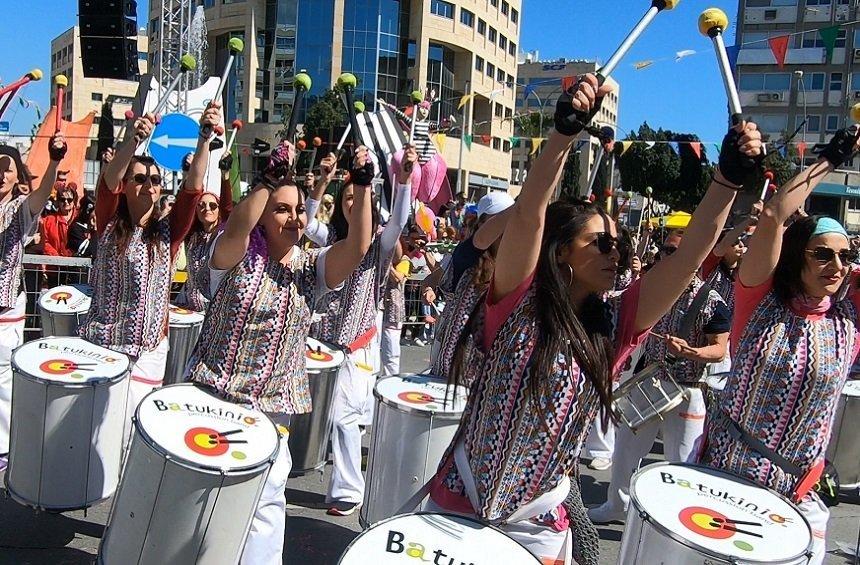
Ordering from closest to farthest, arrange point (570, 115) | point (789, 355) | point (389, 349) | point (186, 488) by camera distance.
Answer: point (570, 115) < point (186, 488) < point (789, 355) < point (389, 349)

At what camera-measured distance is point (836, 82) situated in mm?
48656

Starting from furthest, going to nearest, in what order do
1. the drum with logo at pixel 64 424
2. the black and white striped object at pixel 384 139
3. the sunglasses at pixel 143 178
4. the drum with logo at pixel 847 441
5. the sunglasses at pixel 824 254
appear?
the black and white striped object at pixel 384 139, the drum with logo at pixel 847 441, the sunglasses at pixel 143 178, the drum with logo at pixel 64 424, the sunglasses at pixel 824 254

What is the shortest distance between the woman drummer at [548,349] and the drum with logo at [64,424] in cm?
219

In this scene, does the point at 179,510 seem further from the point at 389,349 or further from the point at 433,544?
the point at 389,349

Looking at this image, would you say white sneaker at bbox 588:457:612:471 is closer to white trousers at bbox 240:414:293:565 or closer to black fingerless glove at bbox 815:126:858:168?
white trousers at bbox 240:414:293:565

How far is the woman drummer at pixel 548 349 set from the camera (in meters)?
2.11

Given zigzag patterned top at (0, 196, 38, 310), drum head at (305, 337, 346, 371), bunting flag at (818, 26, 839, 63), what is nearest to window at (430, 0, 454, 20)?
bunting flag at (818, 26, 839, 63)

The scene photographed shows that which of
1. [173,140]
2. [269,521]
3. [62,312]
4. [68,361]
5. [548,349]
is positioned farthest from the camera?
[173,140]

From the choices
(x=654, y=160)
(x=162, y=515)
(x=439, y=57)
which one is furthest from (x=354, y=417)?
(x=439, y=57)

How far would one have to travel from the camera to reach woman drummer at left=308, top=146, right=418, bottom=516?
473cm

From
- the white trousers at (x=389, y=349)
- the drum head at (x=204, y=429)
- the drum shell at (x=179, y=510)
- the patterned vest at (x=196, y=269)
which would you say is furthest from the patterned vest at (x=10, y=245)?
the white trousers at (x=389, y=349)

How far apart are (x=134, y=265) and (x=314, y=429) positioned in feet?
5.24

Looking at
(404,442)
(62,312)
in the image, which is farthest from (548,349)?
(62,312)

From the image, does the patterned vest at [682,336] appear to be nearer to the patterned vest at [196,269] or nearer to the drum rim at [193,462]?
the drum rim at [193,462]
